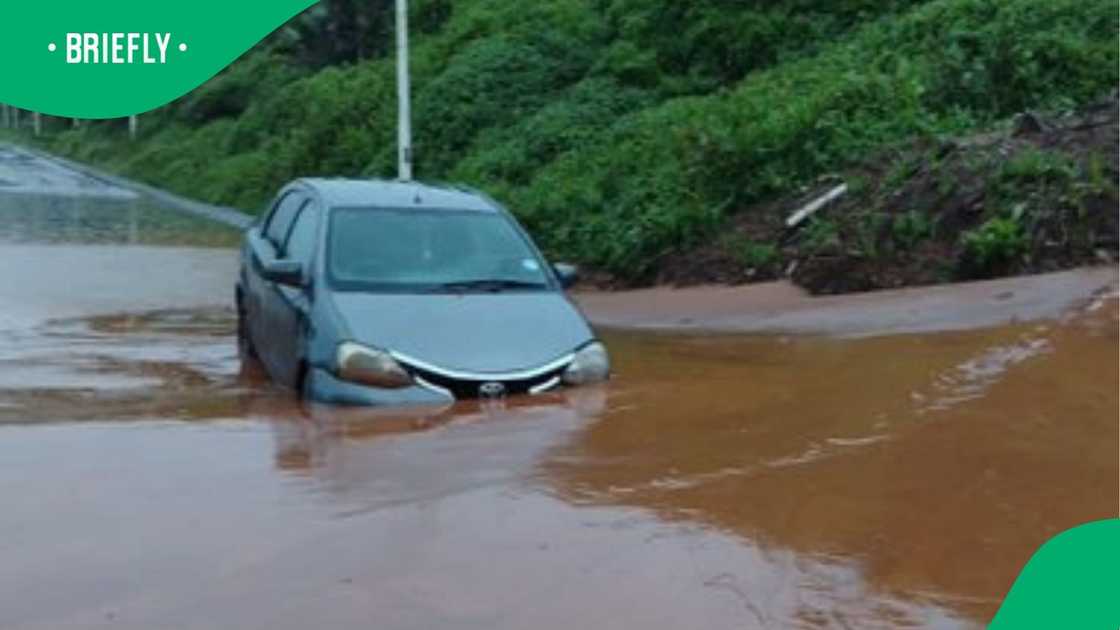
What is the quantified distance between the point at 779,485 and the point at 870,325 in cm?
519

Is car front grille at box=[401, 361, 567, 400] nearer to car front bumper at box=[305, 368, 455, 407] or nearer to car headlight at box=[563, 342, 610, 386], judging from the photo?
car front bumper at box=[305, 368, 455, 407]

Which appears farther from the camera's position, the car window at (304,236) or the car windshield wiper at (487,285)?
the car window at (304,236)

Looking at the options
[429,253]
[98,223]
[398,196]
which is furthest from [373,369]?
[98,223]

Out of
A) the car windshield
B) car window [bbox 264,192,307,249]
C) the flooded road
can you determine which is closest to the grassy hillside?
car window [bbox 264,192,307,249]

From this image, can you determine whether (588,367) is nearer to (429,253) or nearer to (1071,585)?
(429,253)

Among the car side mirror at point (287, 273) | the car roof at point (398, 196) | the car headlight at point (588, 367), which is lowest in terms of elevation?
the car headlight at point (588, 367)

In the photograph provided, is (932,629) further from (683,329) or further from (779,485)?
(683,329)

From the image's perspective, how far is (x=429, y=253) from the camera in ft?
29.5

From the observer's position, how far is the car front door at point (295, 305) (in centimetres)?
851

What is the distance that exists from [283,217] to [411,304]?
231 cm

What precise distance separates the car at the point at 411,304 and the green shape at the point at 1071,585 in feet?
10.6

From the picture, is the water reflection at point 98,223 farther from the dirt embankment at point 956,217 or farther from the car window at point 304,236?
the car window at point 304,236

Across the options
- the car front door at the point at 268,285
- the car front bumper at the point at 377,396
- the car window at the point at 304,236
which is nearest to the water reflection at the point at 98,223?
the car front door at the point at 268,285

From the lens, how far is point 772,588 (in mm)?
4930
